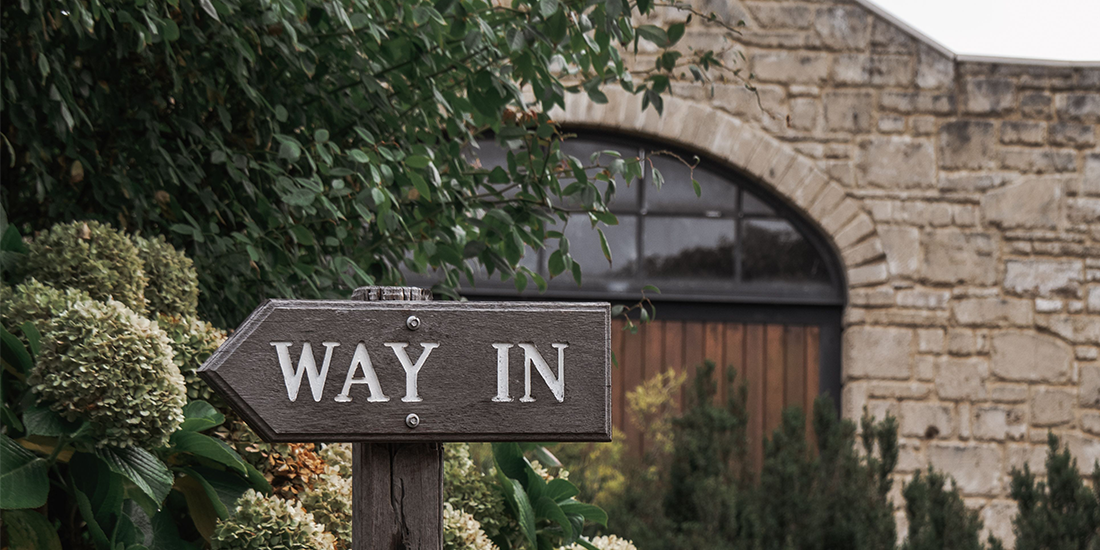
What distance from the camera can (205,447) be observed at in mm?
1571

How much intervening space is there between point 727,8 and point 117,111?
3.87 meters

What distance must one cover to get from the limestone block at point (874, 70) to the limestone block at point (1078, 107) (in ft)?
2.94

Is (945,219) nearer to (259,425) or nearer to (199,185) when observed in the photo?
Answer: (199,185)

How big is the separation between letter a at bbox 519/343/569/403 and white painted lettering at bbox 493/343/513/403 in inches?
1.0

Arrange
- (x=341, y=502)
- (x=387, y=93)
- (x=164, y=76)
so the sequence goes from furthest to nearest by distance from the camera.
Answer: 1. (x=387, y=93)
2. (x=164, y=76)
3. (x=341, y=502)

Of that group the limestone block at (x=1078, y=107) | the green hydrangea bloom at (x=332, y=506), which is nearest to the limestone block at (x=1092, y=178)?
the limestone block at (x=1078, y=107)

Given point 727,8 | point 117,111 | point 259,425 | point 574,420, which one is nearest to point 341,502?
point 259,425

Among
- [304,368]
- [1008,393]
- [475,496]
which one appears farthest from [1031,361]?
[304,368]

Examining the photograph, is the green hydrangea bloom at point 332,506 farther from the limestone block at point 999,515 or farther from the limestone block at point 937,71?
the limestone block at point 937,71

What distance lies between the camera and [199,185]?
8.02ft

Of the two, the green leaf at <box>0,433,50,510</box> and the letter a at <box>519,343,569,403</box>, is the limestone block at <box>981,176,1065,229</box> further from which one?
the green leaf at <box>0,433,50,510</box>

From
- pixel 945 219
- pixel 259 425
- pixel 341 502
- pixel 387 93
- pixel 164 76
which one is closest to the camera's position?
pixel 259 425

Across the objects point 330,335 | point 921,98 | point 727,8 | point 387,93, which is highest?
point 727,8

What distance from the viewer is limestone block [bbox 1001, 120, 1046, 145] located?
5156mm
